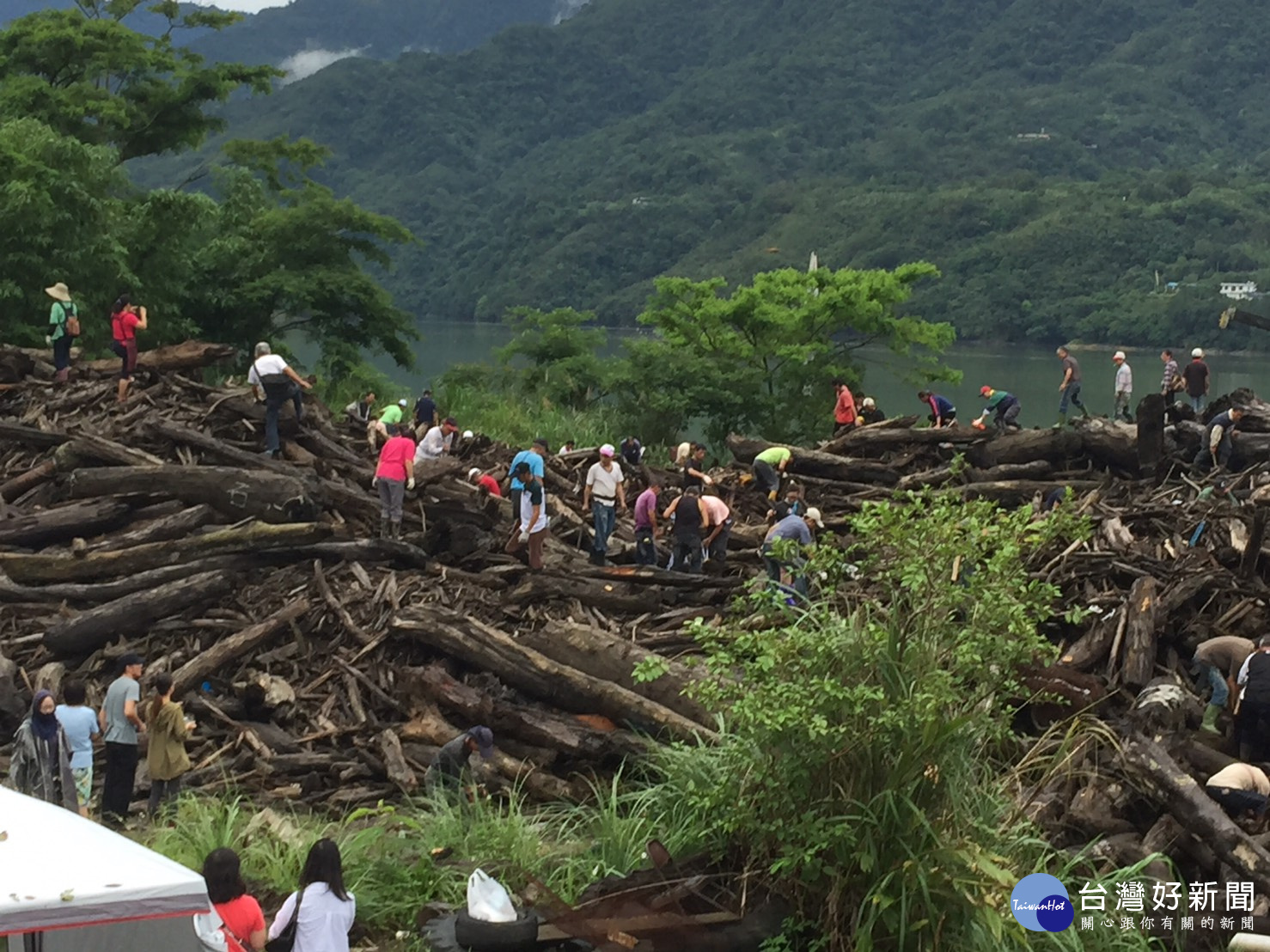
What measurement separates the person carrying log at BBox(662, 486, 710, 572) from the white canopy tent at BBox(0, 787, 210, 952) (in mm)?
10152

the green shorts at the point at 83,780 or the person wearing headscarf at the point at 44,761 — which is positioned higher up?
the person wearing headscarf at the point at 44,761

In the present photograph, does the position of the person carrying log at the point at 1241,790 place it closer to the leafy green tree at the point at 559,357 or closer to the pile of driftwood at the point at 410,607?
the pile of driftwood at the point at 410,607

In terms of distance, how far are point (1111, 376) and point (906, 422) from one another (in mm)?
71819

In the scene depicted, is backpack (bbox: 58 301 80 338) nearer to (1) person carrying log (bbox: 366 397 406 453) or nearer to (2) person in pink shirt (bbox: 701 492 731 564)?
(1) person carrying log (bbox: 366 397 406 453)

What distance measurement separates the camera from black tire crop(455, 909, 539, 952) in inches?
296

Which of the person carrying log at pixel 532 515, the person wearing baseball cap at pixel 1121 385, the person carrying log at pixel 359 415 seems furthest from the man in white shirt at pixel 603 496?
the person wearing baseball cap at pixel 1121 385

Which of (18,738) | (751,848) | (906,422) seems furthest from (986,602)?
(906,422)

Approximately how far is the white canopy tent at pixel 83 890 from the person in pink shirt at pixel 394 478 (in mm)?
9488

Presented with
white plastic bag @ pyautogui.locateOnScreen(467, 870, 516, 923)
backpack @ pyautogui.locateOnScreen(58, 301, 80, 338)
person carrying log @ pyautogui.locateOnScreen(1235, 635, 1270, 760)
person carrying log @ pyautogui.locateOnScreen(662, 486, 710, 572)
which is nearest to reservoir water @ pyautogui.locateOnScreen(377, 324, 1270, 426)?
backpack @ pyautogui.locateOnScreen(58, 301, 80, 338)

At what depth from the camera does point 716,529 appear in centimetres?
1694

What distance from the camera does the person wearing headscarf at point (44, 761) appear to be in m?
9.47

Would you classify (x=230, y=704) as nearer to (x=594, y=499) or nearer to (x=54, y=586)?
(x=54, y=586)

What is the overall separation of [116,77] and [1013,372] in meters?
69.9

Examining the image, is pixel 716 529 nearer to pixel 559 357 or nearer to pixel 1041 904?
pixel 1041 904
